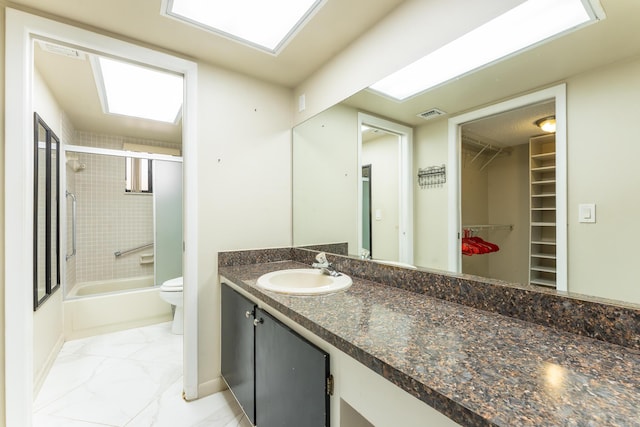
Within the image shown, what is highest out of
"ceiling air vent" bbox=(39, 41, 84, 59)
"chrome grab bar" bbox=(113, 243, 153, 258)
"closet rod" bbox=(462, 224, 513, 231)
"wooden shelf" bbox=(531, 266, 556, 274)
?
"ceiling air vent" bbox=(39, 41, 84, 59)

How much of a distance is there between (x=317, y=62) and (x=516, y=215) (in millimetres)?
1439

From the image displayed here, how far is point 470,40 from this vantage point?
1111 millimetres

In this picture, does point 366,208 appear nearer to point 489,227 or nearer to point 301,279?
point 301,279

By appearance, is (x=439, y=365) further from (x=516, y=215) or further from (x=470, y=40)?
(x=470, y=40)

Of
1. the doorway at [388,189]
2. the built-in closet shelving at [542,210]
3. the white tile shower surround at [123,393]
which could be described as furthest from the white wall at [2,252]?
the built-in closet shelving at [542,210]

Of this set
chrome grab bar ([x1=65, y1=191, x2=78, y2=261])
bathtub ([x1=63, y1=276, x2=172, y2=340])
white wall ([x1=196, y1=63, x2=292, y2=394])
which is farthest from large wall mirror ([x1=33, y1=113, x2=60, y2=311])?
white wall ([x1=196, y1=63, x2=292, y2=394])

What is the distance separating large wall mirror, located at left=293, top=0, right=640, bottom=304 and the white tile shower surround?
1.40 m

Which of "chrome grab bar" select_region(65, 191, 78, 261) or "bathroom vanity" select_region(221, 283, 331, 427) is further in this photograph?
"chrome grab bar" select_region(65, 191, 78, 261)

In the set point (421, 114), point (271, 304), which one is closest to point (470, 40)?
point (421, 114)

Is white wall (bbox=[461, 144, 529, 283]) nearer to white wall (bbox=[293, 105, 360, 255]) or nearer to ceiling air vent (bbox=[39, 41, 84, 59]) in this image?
white wall (bbox=[293, 105, 360, 255])

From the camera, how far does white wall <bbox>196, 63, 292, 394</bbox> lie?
5.77ft

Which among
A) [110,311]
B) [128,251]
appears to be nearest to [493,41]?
[110,311]

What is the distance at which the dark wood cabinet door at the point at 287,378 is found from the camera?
89 cm

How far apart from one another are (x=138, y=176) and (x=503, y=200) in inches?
158
